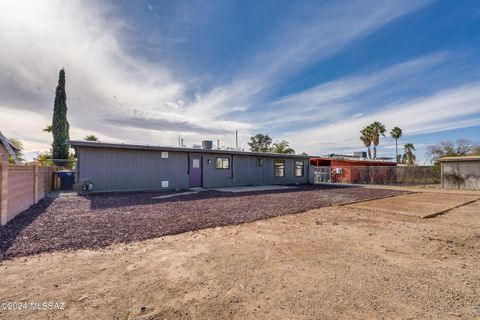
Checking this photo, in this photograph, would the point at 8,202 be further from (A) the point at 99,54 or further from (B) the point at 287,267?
(B) the point at 287,267

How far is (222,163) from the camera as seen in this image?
48.3ft

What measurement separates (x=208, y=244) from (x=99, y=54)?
842 centimetres

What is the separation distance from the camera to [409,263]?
314cm

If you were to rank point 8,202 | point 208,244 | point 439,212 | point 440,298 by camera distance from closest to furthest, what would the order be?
point 440,298
point 208,244
point 8,202
point 439,212

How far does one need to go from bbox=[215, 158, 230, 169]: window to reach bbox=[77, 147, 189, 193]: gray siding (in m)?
2.15

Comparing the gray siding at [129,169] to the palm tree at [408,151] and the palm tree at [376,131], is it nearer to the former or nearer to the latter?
the palm tree at [376,131]

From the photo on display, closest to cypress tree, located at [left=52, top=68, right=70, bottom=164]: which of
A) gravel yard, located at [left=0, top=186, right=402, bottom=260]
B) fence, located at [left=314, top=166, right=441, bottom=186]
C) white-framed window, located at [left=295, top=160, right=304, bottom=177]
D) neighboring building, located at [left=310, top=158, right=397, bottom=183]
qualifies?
gravel yard, located at [left=0, top=186, right=402, bottom=260]

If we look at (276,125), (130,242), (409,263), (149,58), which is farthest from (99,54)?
(276,125)

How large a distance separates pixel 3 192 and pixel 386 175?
2461cm

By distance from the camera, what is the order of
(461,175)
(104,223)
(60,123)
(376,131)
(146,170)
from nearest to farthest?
1. (104,223)
2. (146,170)
3. (461,175)
4. (60,123)
5. (376,131)

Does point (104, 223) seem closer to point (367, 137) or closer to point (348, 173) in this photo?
point (348, 173)

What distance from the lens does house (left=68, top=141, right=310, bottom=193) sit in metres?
10.5

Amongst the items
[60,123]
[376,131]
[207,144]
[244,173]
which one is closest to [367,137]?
[376,131]

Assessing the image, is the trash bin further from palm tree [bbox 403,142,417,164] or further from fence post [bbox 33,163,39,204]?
palm tree [bbox 403,142,417,164]
